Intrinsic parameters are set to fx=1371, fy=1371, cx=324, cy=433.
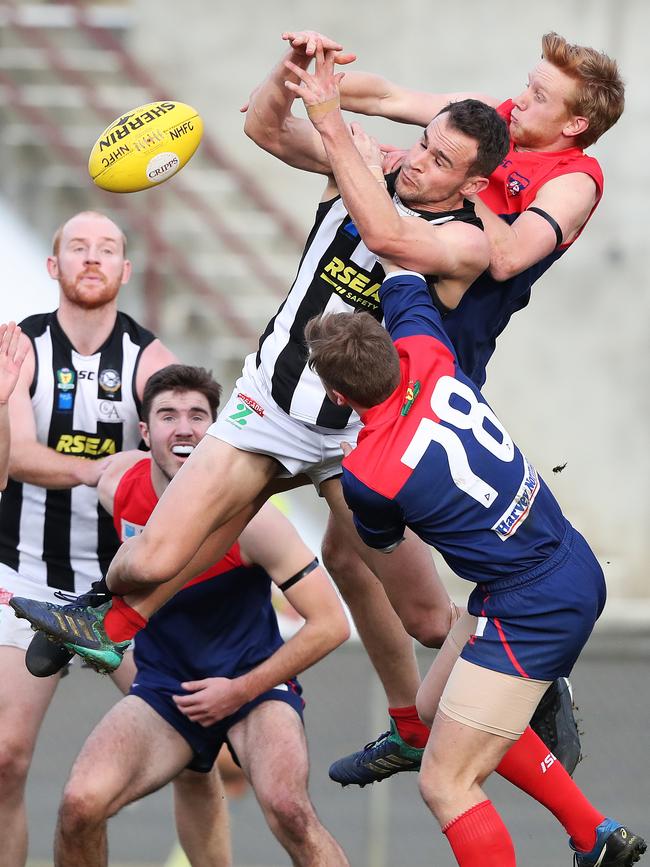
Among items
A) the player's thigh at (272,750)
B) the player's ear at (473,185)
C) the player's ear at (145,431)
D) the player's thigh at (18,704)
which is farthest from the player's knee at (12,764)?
the player's ear at (473,185)

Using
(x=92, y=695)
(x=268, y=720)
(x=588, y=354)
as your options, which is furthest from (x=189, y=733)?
(x=588, y=354)

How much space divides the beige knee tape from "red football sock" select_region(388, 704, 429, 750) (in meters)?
0.84

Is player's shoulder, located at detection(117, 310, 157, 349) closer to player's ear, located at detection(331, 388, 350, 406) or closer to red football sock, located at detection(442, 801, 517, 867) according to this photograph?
player's ear, located at detection(331, 388, 350, 406)

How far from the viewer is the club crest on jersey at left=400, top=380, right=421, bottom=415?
3605 millimetres

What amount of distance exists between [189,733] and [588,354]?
642 cm

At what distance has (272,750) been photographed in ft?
14.7

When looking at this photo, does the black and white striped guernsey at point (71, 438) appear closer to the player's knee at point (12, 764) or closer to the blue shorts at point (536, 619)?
the player's knee at point (12, 764)

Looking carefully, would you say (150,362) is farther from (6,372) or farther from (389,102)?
(389,102)

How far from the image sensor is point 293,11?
1055 centimetres

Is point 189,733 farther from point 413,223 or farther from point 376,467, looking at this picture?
point 413,223

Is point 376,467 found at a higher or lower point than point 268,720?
higher

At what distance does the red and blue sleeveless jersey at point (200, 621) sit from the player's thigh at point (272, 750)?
19cm


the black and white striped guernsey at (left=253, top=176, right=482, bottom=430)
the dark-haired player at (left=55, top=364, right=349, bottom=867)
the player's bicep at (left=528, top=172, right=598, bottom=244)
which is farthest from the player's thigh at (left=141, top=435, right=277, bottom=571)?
the player's bicep at (left=528, top=172, right=598, bottom=244)

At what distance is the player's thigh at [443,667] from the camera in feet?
12.9
